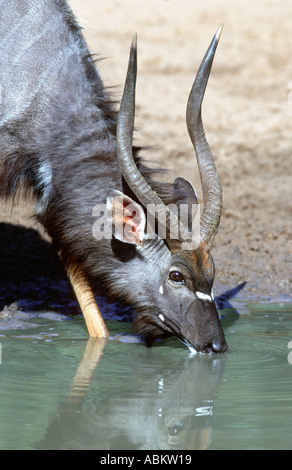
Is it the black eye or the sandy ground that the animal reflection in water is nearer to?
the black eye

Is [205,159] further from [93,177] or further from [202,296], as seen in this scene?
[202,296]

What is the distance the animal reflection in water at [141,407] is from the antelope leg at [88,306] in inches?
20.3

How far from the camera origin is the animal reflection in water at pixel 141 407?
16.3ft

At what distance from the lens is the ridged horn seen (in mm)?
6824

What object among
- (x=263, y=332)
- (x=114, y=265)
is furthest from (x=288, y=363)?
(x=114, y=265)

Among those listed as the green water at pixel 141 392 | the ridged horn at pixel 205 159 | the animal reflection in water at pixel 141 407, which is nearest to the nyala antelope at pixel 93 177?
the ridged horn at pixel 205 159

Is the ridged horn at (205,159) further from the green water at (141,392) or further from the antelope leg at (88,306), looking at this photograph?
the antelope leg at (88,306)

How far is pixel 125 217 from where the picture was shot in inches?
272

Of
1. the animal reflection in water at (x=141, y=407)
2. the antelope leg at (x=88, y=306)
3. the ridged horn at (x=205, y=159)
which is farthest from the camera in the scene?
→ the antelope leg at (x=88, y=306)

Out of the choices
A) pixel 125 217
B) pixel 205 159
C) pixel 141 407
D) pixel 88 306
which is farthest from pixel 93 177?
Result: pixel 141 407

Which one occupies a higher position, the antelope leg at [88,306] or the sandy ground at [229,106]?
the sandy ground at [229,106]

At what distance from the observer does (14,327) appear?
25.9 ft
